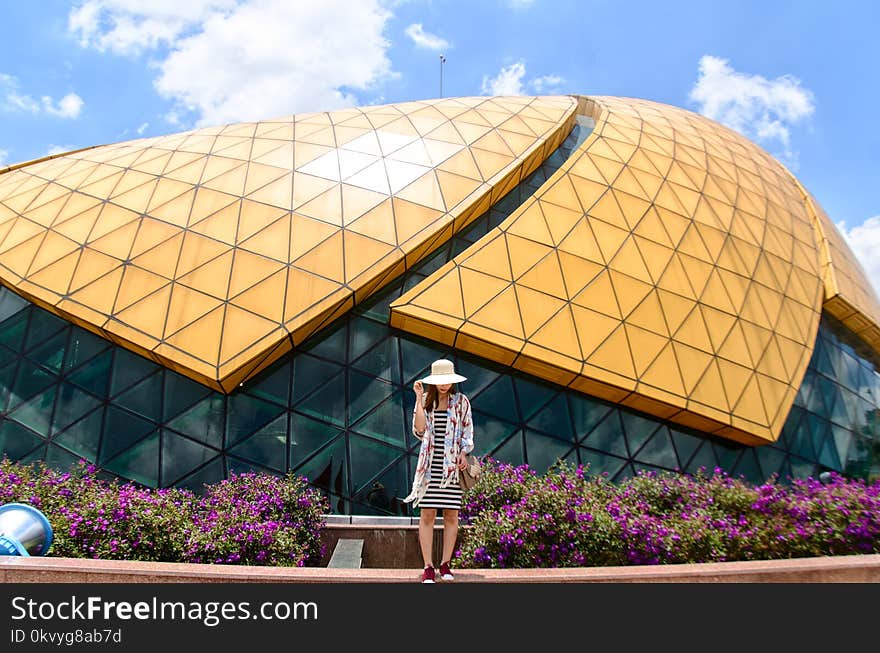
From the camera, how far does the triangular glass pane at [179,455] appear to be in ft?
50.3

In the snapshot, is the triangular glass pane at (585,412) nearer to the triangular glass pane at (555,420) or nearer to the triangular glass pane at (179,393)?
the triangular glass pane at (555,420)

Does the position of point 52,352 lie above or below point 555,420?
above

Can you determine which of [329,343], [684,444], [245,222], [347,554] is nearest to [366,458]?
[329,343]

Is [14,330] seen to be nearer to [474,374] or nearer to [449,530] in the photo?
[474,374]

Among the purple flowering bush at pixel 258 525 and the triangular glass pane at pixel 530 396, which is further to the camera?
the triangular glass pane at pixel 530 396

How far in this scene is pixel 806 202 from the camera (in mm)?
26641

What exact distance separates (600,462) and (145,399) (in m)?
12.5

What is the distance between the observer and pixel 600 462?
16797mm

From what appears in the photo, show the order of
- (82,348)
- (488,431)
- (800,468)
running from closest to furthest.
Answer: (488,431), (82,348), (800,468)

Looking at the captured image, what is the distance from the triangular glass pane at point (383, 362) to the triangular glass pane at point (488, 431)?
190cm

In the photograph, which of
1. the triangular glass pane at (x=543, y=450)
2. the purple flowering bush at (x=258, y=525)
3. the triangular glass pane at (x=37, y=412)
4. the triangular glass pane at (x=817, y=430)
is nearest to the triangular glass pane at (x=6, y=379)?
the triangular glass pane at (x=37, y=412)
